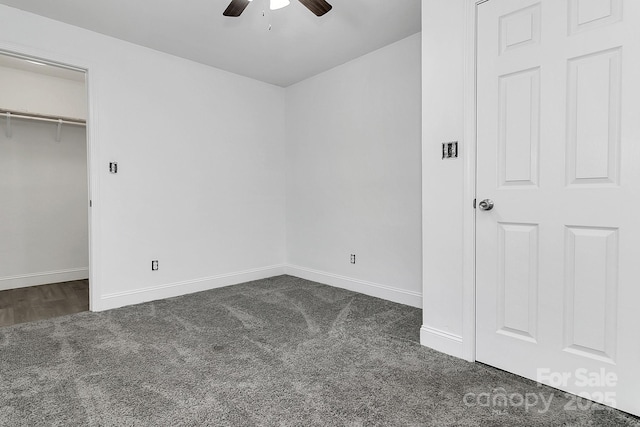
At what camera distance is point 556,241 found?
184 cm

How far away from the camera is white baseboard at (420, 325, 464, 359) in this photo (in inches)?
87.3

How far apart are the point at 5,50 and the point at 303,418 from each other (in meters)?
3.47

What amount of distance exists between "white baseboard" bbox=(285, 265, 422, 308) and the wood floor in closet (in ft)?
7.53

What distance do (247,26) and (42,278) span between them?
153 inches

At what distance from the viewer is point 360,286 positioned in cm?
378

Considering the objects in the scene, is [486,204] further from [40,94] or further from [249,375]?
[40,94]

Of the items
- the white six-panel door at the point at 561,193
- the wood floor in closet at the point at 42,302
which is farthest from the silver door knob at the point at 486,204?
the wood floor in closet at the point at 42,302

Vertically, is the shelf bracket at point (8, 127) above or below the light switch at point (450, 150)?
above

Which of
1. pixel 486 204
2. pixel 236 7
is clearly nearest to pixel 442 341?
pixel 486 204

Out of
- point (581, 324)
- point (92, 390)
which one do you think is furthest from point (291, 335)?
point (581, 324)

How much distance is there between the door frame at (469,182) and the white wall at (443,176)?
29mm

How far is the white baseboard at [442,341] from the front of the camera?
7.27 ft

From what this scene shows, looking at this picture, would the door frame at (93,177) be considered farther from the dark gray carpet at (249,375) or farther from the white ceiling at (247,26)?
the white ceiling at (247,26)

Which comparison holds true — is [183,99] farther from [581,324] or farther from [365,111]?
[581,324]
